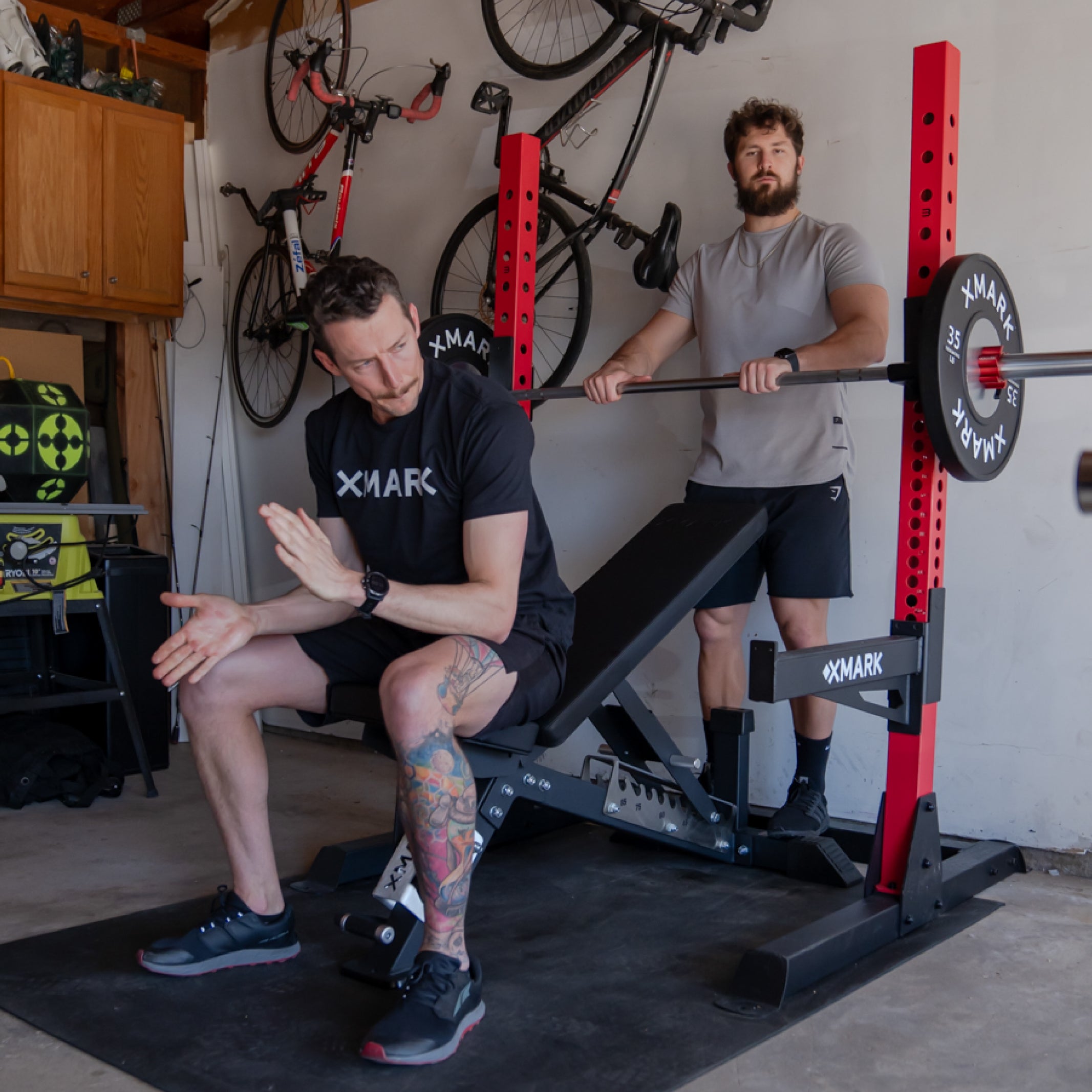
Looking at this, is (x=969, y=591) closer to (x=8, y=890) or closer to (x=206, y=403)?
(x=8, y=890)

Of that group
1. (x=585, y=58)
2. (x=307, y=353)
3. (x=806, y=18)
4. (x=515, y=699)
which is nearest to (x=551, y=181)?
(x=585, y=58)

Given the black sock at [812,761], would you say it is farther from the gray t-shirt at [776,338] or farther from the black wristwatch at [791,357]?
the black wristwatch at [791,357]

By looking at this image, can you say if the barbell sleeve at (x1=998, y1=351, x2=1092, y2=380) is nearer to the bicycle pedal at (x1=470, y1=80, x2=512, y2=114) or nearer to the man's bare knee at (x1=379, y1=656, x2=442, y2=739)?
the man's bare knee at (x1=379, y1=656, x2=442, y2=739)

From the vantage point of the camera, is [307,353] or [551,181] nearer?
[551,181]

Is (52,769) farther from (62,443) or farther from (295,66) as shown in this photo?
(295,66)

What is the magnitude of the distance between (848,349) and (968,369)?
1.14 ft

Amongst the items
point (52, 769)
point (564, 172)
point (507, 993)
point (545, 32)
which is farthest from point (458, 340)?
point (507, 993)

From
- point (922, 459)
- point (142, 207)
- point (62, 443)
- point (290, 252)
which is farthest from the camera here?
point (142, 207)

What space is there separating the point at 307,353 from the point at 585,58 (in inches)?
60.1

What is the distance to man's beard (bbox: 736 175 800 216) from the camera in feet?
8.90

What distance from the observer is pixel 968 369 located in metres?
2.10

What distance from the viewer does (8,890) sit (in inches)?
97.6

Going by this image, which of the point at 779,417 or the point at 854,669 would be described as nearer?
the point at 854,669

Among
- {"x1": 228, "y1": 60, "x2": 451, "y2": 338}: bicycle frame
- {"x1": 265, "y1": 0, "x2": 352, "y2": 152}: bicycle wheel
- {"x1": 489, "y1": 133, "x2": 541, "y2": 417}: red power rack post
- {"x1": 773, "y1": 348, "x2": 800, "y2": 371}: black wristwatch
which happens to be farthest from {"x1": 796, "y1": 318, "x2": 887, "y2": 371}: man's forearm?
{"x1": 265, "y1": 0, "x2": 352, "y2": 152}: bicycle wheel
